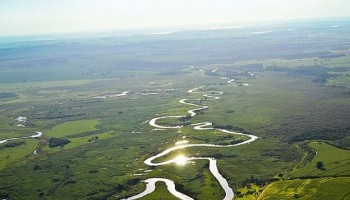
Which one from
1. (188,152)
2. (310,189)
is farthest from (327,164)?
(188,152)

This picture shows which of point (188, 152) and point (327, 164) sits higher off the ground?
point (327, 164)

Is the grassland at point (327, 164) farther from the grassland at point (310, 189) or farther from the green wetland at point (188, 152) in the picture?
the grassland at point (310, 189)

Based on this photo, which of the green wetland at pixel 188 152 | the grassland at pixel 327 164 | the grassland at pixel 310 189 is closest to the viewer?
the grassland at pixel 310 189

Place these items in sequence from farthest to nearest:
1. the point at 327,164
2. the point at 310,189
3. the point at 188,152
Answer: the point at 188,152 < the point at 327,164 < the point at 310,189

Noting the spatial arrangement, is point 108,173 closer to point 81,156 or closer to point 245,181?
point 81,156

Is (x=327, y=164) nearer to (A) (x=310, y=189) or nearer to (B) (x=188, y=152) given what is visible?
(A) (x=310, y=189)

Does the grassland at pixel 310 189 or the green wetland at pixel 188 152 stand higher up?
the grassland at pixel 310 189

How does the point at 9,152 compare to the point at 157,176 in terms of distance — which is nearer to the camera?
the point at 157,176

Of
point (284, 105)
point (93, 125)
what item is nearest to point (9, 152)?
point (93, 125)

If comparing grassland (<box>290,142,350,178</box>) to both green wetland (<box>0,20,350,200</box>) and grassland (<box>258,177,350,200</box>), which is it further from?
grassland (<box>258,177,350,200</box>)

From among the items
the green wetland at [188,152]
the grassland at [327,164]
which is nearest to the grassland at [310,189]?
the green wetland at [188,152]

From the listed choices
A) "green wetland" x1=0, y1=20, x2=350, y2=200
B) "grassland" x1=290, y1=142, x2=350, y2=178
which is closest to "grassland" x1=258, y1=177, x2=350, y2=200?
"green wetland" x1=0, y1=20, x2=350, y2=200
